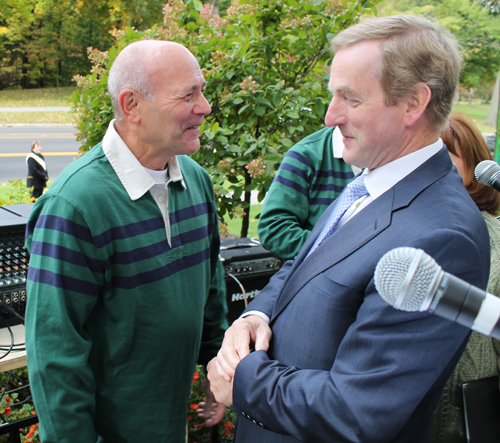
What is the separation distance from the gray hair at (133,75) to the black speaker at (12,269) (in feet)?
2.71

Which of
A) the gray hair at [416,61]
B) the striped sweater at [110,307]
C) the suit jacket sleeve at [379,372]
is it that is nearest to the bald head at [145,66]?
the striped sweater at [110,307]

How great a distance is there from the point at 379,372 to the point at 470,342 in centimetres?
115

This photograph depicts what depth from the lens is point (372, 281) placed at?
3.37 feet

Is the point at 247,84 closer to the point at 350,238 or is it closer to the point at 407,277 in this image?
the point at 350,238

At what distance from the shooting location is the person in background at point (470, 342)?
187cm

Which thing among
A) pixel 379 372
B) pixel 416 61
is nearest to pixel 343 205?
pixel 416 61

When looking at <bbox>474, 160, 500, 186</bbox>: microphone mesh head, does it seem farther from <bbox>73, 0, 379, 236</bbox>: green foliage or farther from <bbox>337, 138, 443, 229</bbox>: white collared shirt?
<bbox>73, 0, 379, 236</bbox>: green foliage

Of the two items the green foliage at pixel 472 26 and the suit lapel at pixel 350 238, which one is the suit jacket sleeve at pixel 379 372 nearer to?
the suit lapel at pixel 350 238

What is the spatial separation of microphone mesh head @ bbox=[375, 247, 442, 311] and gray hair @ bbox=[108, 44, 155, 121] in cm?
126

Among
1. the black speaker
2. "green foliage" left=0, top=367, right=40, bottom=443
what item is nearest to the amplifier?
the black speaker

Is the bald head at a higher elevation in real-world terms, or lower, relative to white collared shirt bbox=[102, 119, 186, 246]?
higher

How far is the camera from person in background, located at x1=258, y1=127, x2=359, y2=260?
2.40 meters

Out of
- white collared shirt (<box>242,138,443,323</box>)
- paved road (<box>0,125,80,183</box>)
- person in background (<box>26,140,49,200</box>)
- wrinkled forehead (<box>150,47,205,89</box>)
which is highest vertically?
wrinkled forehead (<box>150,47,205,89</box>)

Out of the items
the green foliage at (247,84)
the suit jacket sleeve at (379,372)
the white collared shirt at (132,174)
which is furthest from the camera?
the green foliage at (247,84)
